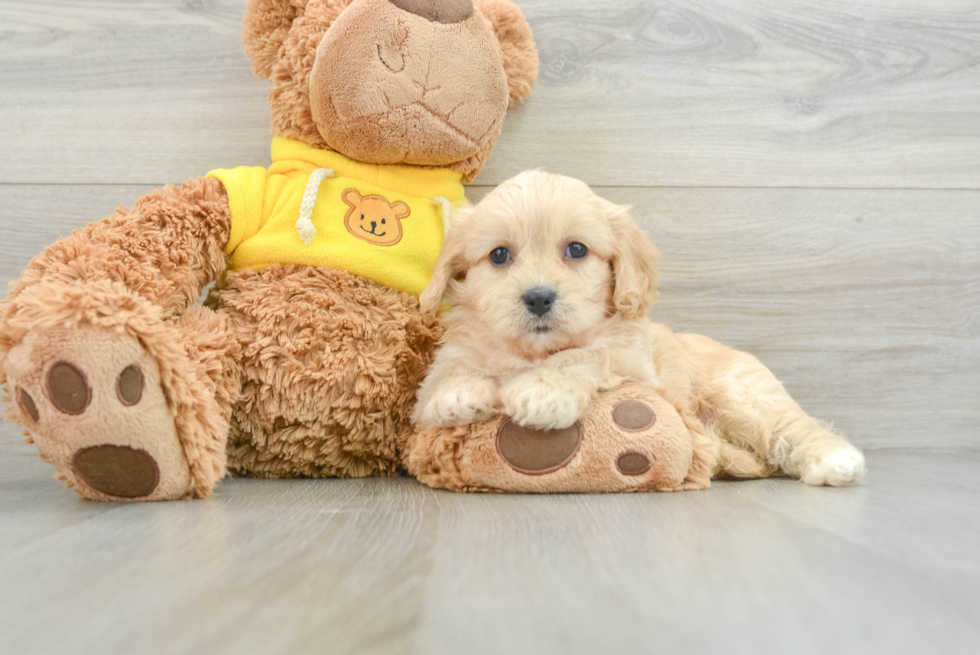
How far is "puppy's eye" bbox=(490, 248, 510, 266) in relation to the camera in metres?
1.33

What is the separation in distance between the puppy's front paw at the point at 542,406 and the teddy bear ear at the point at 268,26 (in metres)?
0.94

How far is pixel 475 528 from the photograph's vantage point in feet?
3.05

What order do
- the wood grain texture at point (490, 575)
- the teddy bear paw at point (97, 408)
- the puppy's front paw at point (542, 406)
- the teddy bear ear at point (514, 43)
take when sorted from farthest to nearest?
the teddy bear ear at point (514, 43) < the puppy's front paw at point (542, 406) < the teddy bear paw at point (97, 408) < the wood grain texture at point (490, 575)

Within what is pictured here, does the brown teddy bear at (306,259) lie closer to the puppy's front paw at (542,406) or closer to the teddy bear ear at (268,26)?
the teddy bear ear at (268,26)

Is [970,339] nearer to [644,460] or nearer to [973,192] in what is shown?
[973,192]

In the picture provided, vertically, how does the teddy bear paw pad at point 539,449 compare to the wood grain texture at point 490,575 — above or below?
below

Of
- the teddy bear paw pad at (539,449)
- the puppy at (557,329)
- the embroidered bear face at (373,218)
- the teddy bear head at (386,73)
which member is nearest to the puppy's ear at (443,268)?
the puppy at (557,329)

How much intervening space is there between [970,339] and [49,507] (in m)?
2.24

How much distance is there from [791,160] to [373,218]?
120 cm

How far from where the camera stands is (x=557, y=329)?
49.0 inches

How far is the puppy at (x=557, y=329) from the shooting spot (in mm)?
1229

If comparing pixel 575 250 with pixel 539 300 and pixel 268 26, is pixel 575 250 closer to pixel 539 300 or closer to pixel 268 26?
pixel 539 300

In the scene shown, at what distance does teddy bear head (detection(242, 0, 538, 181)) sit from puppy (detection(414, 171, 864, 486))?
0.65ft

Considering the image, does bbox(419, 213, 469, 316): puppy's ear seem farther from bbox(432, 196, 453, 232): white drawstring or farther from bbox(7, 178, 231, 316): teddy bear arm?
bbox(7, 178, 231, 316): teddy bear arm
